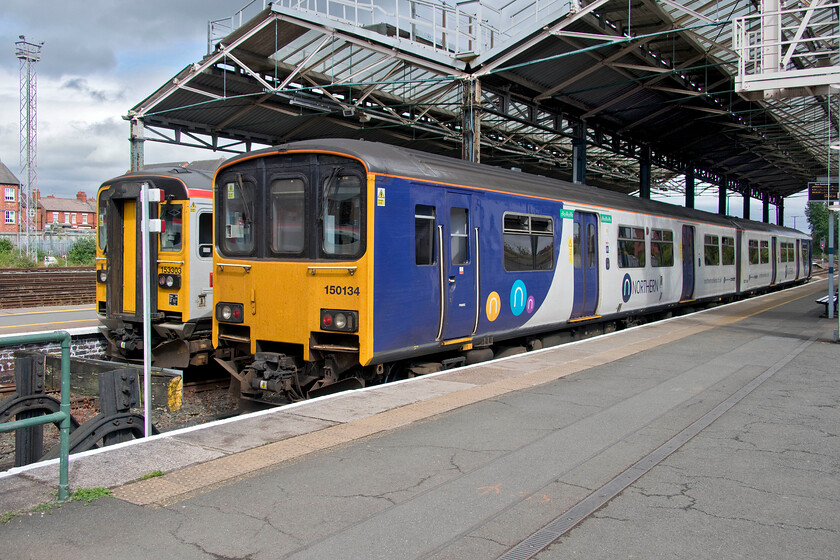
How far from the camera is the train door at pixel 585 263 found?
41.0ft

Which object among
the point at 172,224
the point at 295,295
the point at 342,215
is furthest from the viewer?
the point at 172,224

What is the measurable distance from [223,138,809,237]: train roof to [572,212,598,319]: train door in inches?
15.4

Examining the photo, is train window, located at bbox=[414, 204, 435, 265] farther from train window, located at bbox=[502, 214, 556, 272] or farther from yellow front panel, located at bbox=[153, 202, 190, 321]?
yellow front panel, located at bbox=[153, 202, 190, 321]

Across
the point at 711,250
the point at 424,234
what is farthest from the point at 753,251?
the point at 424,234

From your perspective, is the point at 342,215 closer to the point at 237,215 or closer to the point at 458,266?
the point at 237,215

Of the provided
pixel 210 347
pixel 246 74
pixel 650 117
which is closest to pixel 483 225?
pixel 210 347

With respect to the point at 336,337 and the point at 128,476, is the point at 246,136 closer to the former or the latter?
the point at 336,337

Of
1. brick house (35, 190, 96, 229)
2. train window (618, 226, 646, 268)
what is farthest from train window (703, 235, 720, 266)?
brick house (35, 190, 96, 229)

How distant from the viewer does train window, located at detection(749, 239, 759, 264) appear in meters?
24.7

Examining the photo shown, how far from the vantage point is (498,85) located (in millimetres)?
20859

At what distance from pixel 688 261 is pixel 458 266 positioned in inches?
445

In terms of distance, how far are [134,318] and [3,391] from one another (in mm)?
2161

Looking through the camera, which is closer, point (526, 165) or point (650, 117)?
point (650, 117)

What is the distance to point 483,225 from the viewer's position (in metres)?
9.72
